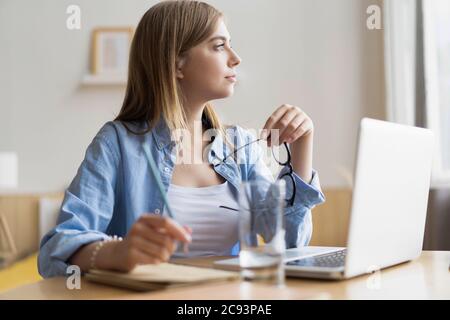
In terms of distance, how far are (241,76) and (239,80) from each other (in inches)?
1.1

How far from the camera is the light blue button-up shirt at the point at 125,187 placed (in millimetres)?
1045

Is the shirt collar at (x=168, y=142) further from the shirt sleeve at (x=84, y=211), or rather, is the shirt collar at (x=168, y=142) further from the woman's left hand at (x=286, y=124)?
the woman's left hand at (x=286, y=124)

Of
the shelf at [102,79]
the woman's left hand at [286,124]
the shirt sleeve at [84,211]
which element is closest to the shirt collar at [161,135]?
the shirt sleeve at [84,211]

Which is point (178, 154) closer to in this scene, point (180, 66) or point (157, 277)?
point (180, 66)

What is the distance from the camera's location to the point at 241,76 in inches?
131

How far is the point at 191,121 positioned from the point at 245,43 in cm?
207

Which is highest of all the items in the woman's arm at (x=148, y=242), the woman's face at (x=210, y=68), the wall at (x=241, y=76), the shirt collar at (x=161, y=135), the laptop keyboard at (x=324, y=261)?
the wall at (x=241, y=76)

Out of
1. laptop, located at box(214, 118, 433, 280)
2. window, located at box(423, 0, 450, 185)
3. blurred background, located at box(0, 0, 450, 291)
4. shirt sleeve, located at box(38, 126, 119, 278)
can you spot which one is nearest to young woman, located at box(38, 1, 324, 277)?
shirt sleeve, located at box(38, 126, 119, 278)

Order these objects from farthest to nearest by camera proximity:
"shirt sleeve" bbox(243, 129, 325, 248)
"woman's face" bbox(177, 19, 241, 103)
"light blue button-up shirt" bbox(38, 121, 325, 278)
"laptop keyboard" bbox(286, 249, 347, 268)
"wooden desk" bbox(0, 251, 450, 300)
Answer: "woman's face" bbox(177, 19, 241, 103) → "shirt sleeve" bbox(243, 129, 325, 248) → "light blue button-up shirt" bbox(38, 121, 325, 278) → "laptop keyboard" bbox(286, 249, 347, 268) → "wooden desk" bbox(0, 251, 450, 300)

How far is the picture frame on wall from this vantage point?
340 cm

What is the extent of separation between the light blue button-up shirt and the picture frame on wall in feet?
7.20

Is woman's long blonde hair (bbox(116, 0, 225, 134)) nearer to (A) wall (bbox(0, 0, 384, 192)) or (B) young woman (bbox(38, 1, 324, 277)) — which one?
(B) young woman (bbox(38, 1, 324, 277))
